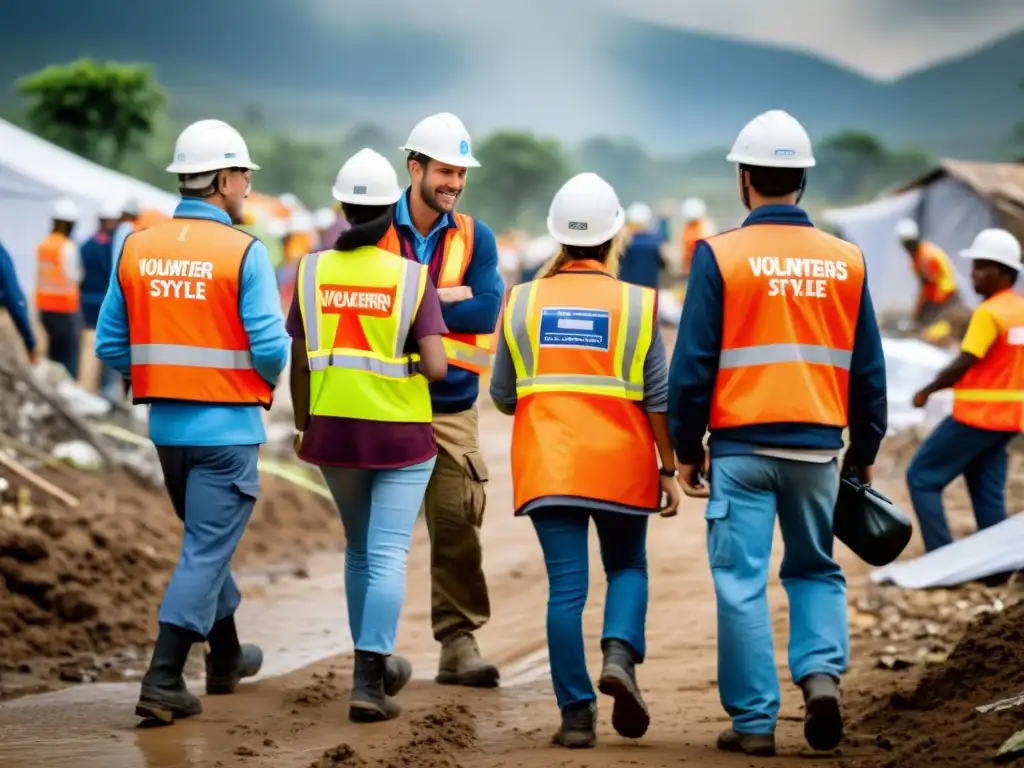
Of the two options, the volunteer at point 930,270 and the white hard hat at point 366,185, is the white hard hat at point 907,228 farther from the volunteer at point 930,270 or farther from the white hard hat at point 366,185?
the white hard hat at point 366,185

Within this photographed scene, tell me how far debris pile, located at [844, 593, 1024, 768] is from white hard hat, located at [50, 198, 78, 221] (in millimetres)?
11839

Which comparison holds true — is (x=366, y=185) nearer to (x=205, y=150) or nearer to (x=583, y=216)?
(x=205, y=150)

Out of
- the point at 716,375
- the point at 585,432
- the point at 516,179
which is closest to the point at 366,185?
the point at 585,432

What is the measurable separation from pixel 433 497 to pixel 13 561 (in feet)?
8.61

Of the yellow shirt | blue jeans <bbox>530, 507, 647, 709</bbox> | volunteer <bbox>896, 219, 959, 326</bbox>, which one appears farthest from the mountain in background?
blue jeans <bbox>530, 507, 647, 709</bbox>

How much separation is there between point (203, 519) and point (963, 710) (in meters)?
2.76

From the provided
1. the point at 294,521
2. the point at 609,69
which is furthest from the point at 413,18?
the point at 294,521

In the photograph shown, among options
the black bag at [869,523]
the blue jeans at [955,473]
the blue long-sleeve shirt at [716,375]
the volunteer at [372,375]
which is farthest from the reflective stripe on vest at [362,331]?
the blue jeans at [955,473]

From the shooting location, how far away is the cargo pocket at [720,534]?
5.16 meters

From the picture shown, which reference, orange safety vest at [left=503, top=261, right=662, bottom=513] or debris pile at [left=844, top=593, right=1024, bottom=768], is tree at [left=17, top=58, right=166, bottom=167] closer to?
orange safety vest at [left=503, top=261, right=662, bottom=513]

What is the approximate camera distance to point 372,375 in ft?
18.4

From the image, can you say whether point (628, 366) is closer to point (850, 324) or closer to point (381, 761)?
point (850, 324)

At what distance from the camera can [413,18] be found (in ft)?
512

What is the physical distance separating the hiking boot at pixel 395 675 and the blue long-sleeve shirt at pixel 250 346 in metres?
1.06
